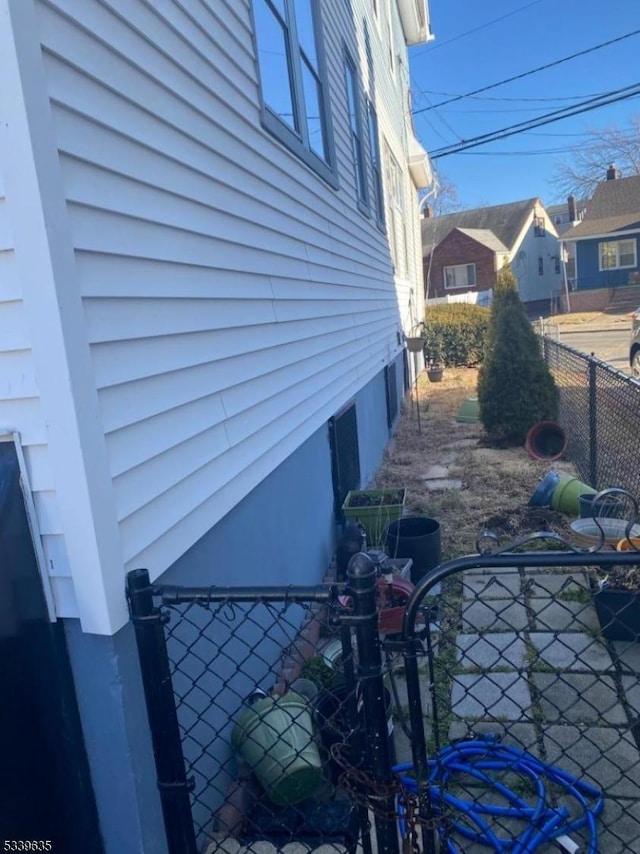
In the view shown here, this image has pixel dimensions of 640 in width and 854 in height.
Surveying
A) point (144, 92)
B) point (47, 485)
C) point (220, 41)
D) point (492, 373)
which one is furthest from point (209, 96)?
point (492, 373)

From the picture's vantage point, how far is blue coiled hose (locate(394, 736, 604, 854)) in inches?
86.0

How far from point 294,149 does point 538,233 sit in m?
46.2

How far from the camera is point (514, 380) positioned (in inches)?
317

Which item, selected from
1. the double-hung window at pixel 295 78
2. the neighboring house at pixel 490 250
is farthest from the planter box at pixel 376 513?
the neighboring house at pixel 490 250

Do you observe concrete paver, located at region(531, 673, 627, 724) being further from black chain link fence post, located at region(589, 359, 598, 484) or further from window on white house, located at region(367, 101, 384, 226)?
window on white house, located at region(367, 101, 384, 226)

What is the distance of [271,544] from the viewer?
3.30 m

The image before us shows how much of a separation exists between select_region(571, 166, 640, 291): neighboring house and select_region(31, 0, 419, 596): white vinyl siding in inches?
1317

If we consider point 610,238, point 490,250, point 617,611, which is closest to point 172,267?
point 617,611

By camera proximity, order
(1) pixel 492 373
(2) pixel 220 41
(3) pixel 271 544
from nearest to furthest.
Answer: (2) pixel 220 41
(3) pixel 271 544
(1) pixel 492 373

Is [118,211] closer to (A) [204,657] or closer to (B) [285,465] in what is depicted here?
(A) [204,657]

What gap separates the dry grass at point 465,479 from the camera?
5305 millimetres

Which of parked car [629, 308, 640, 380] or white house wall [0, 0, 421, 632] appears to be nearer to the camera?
white house wall [0, 0, 421, 632]

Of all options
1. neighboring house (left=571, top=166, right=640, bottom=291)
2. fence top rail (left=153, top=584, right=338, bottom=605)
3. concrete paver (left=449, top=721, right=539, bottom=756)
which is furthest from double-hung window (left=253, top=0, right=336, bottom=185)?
neighboring house (left=571, top=166, right=640, bottom=291)

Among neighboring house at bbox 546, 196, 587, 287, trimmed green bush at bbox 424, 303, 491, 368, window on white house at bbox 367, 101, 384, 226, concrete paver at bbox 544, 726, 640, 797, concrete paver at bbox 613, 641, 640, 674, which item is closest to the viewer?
concrete paver at bbox 544, 726, 640, 797
